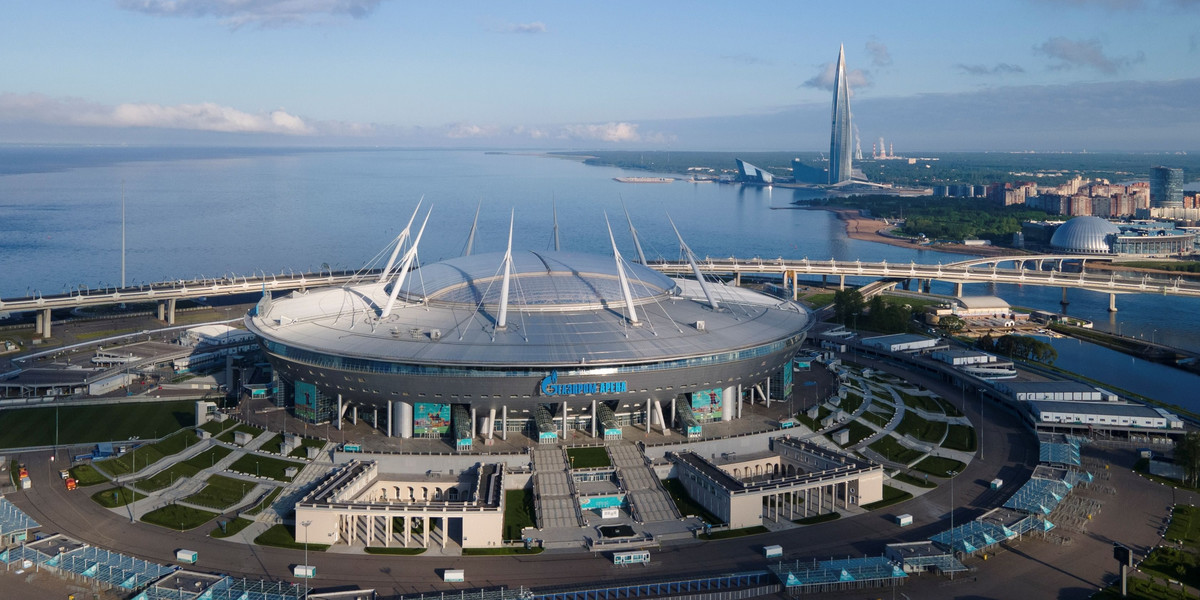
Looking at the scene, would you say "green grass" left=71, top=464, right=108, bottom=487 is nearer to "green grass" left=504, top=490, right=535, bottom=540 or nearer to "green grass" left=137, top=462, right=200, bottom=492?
"green grass" left=137, top=462, right=200, bottom=492

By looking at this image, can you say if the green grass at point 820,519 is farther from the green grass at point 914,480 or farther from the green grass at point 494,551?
the green grass at point 494,551

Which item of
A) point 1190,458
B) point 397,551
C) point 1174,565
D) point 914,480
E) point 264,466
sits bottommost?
point 397,551

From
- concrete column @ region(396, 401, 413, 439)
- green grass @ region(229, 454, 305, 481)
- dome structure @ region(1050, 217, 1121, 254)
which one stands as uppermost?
dome structure @ region(1050, 217, 1121, 254)

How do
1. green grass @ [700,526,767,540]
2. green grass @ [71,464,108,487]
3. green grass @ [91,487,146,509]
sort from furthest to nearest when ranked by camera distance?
green grass @ [71,464,108,487] → green grass @ [91,487,146,509] → green grass @ [700,526,767,540]

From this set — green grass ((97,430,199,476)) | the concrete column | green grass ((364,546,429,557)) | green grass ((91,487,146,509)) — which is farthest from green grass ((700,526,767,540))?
green grass ((97,430,199,476))

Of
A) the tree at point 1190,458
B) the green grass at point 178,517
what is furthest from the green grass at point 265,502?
the tree at point 1190,458

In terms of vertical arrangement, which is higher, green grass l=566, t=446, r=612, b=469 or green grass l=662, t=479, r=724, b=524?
green grass l=566, t=446, r=612, b=469

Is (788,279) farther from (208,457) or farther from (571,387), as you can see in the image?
(208,457)

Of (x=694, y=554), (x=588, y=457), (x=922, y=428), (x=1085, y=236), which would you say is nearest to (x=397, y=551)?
(x=588, y=457)
